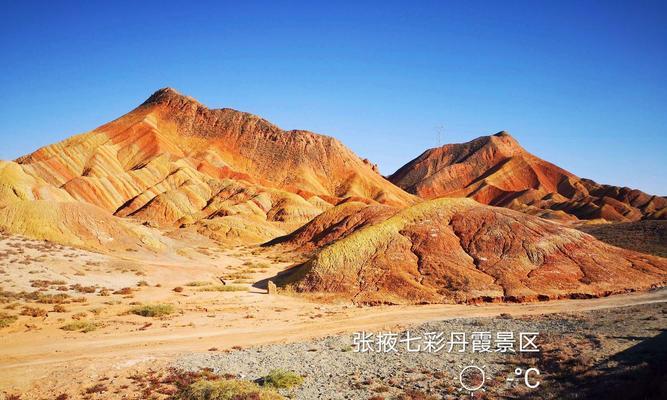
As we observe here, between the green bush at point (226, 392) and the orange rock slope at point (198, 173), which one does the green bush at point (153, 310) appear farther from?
the orange rock slope at point (198, 173)

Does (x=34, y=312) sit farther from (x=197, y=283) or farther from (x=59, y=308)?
(x=197, y=283)

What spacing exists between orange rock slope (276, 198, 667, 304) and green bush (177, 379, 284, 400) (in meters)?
A: 16.1

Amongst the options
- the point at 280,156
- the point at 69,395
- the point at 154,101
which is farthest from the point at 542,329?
the point at 154,101

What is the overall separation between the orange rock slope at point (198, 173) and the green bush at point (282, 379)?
3664 centimetres

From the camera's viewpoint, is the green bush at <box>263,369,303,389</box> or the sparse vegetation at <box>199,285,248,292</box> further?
the sparse vegetation at <box>199,285,248,292</box>

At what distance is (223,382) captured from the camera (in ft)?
45.4

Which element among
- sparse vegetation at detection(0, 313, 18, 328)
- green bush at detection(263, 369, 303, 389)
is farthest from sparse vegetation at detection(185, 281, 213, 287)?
green bush at detection(263, 369, 303, 389)

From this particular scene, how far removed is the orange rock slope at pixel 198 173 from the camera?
7969cm

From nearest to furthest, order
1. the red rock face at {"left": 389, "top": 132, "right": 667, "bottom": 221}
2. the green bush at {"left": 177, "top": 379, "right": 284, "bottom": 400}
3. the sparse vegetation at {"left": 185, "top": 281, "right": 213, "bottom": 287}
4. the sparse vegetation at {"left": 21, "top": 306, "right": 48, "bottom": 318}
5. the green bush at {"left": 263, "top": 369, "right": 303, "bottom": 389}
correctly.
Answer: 1. the green bush at {"left": 177, "top": 379, "right": 284, "bottom": 400}
2. the green bush at {"left": 263, "top": 369, "right": 303, "bottom": 389}
3. the sparse vegetation at {"left": 21, "top": 306, "right": 48, "bottom": 318}
4. the sparse vegetation at {"left": 185, "top": 281, "right": 213, "bottom": 287}
5. the red rock face at {"left": 389, "top": 132, "right": 667, "bottom": 221}

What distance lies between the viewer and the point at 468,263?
33344mm

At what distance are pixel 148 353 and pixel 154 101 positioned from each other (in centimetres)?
13566

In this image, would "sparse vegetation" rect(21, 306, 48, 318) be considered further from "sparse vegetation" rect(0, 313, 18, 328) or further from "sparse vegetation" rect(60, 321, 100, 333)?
"sparse vegetation" rect(60, 321, 100, 333)

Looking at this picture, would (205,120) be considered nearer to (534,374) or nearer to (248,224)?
(248,224)

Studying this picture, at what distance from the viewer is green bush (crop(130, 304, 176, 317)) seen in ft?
80.1
